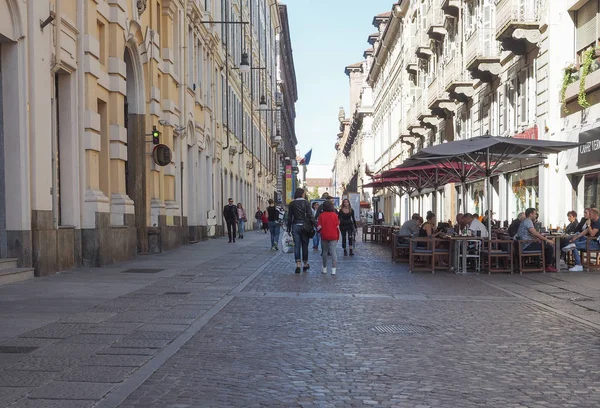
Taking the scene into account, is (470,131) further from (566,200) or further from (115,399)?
(115,399)

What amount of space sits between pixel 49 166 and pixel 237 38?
32684mm

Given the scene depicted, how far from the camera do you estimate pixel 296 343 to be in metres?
7.63

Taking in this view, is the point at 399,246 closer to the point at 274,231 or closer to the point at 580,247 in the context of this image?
the point at 580,247

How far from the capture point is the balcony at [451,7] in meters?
33.8

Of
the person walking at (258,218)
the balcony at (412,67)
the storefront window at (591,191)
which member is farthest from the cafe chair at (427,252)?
the person walking at (258,218)

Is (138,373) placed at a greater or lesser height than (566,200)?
lesser

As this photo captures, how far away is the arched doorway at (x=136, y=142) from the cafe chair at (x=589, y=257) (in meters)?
11.3

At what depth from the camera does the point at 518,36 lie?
23.3 meters

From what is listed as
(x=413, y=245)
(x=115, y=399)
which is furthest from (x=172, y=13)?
(x=115, y=399)

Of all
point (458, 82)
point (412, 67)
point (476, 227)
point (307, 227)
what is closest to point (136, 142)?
point (307, 227)

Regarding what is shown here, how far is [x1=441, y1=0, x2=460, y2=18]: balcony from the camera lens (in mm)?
33781

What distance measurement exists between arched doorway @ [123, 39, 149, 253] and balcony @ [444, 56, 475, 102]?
14.9 meters

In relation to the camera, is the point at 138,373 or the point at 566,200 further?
the point at 566,200

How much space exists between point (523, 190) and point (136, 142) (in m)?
12.6
